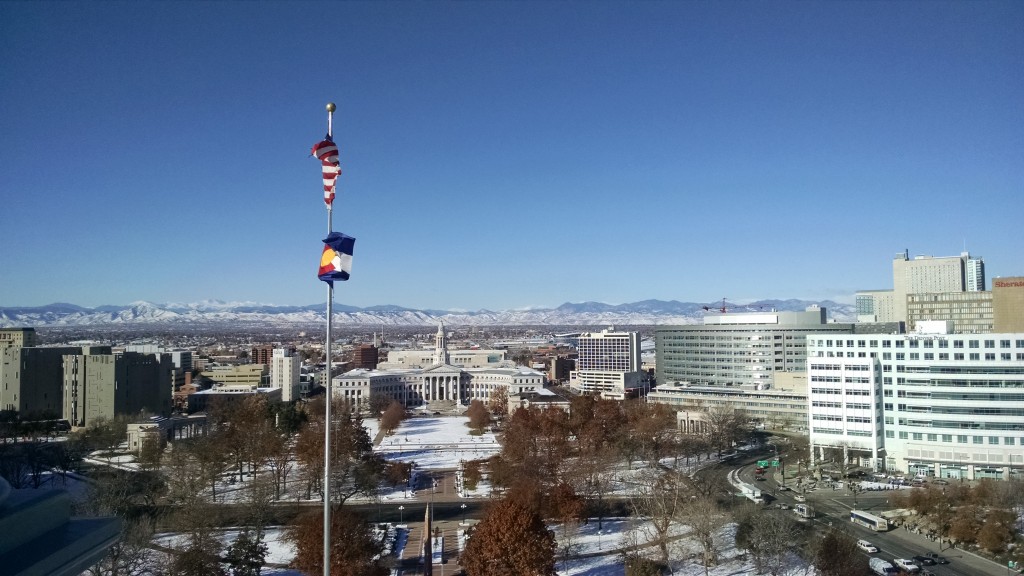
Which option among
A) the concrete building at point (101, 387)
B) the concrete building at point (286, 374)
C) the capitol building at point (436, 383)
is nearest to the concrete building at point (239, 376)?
the concrete building at point (286, 374)

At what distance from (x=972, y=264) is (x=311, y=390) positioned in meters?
92.7

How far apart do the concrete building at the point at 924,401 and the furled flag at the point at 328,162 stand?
31883 mm

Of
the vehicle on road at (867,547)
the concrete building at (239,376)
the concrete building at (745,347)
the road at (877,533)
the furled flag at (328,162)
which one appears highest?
the furled flag at (328,162)

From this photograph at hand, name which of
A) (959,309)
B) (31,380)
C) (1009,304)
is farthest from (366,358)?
(1009,304)

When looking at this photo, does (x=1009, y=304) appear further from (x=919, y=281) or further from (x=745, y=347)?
(x=919, y=281)

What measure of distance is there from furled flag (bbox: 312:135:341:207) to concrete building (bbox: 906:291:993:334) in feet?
239

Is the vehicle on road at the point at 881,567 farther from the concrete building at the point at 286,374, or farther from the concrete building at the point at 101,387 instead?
the concrete building at the point at 286,374

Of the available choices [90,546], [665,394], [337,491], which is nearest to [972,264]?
[665,394]

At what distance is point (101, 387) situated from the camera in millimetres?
46844

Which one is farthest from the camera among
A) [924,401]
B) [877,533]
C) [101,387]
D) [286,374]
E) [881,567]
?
[286,374]

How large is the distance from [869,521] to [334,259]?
2242cm

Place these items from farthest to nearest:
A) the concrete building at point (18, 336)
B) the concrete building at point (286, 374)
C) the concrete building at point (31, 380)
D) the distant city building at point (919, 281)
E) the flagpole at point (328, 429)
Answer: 1. the distant city building at point (919, 281)
2. the concrete building at point (286, 374)
3. the concrete building at point (18, 336)
4. the concrete building at point (31, 380)
5. the flagpole at point (328, 429)

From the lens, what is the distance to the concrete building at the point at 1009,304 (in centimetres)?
3988

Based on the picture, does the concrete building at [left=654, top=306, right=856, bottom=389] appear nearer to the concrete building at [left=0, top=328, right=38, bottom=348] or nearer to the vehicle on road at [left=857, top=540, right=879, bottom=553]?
the vehicle on road at [left=857, top=540, right=879, bottom=553]
